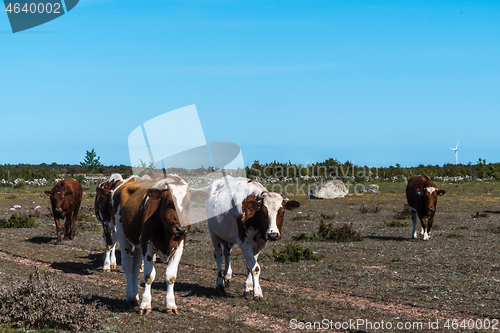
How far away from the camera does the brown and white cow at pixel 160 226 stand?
880cm

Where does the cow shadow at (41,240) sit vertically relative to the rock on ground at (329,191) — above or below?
below

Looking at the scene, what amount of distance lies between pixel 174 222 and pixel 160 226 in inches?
19.1

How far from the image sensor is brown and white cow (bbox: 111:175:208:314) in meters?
8.80

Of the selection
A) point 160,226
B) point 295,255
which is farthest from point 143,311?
point 295,255

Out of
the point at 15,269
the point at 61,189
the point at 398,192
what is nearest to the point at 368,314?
the point at 15,269

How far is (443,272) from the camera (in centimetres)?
1388

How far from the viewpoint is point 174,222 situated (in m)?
8.70

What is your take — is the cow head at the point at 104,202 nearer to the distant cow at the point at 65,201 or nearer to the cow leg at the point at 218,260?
the cow leg at the point at 218,260

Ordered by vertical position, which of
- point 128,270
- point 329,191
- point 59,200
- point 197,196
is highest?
point 197,196

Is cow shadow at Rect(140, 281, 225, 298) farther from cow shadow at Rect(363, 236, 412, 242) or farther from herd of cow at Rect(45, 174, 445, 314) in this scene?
cow shadow at Rect(363, 236, 412, 242)

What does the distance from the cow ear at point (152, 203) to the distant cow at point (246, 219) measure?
2451 millimetres

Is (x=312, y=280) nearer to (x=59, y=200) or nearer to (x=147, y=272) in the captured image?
(x=147, y=272)

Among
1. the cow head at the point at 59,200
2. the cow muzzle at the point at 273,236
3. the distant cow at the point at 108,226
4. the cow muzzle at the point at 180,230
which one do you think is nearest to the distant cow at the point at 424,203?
the cow muzzle at the point at 273,236

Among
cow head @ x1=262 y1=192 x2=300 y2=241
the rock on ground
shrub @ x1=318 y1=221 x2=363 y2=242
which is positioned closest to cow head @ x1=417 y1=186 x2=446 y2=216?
shrub @ x1=318 y1=221 x2=363 y2=242
